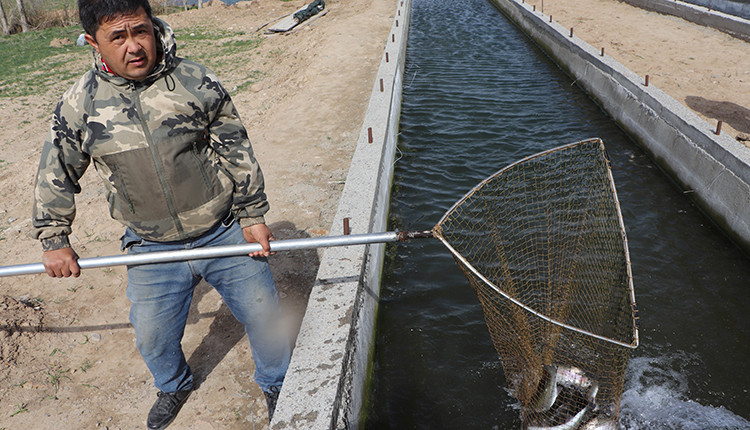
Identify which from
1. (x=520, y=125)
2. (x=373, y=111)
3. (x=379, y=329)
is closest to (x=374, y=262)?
(x=379, y=329)

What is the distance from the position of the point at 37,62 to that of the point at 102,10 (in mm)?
15328

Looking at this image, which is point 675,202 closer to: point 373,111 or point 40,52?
point 373,111

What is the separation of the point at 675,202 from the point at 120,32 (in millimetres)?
7090

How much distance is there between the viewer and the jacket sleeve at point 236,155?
257 cm

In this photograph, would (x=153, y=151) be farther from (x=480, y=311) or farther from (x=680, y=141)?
(x=680, y=141)

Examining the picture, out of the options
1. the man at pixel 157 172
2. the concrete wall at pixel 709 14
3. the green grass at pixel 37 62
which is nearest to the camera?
the man at pixel 157 172

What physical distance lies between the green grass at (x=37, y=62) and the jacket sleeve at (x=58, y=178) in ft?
37.1

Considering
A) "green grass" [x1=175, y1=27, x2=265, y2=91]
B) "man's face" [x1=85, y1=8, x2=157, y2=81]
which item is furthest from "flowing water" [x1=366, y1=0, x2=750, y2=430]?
"green grass" [x1=175, y1=27, x2=265, y2=91]

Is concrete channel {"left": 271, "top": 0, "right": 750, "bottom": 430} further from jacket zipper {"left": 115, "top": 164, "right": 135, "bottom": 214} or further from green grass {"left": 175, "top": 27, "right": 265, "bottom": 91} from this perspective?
green grass {"left": 175, "top": 27, "right": 265, "bottom": 91}

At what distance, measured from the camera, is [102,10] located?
2.24 metres

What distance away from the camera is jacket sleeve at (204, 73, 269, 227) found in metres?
2.57

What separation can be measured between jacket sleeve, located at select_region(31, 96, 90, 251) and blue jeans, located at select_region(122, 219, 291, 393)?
0.32 meters

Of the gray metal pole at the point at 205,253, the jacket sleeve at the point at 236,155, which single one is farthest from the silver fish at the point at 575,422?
the jacket sleeve at the point at 236,155

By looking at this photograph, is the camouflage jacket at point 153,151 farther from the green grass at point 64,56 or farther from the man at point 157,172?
the green grass at point 64,56
